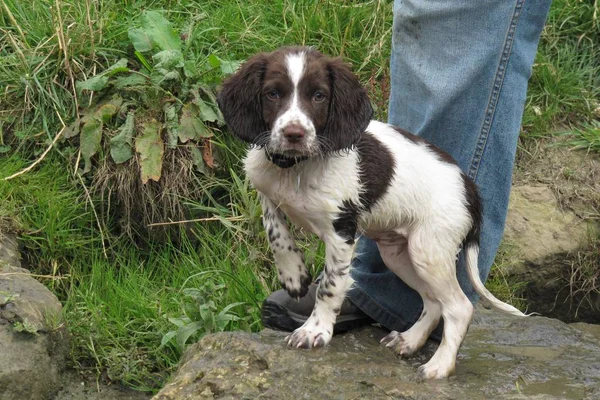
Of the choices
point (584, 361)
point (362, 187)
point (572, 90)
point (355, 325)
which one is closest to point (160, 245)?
point (355, 325)

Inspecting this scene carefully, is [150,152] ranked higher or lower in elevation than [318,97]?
lower

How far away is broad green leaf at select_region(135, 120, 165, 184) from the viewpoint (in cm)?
523

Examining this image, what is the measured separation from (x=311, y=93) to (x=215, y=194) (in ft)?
7.34

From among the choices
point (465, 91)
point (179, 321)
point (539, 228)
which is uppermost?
point (465, 91)

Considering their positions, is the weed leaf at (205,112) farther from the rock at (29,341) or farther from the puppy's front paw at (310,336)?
the puppy's front paw at (310,336)

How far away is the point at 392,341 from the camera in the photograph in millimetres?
3816

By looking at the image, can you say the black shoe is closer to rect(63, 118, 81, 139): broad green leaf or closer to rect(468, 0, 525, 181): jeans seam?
rect(468, 0, 525, 181): jeans seam

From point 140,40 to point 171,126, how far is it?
627 millimetres

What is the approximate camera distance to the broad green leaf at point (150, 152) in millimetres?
5227

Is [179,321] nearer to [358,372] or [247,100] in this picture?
[358,372]

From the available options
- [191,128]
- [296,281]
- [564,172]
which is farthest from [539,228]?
[296,281]

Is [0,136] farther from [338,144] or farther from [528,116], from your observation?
[528,116]

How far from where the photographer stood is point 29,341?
434 cm

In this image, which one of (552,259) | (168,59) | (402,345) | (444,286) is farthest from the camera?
(552,259)
